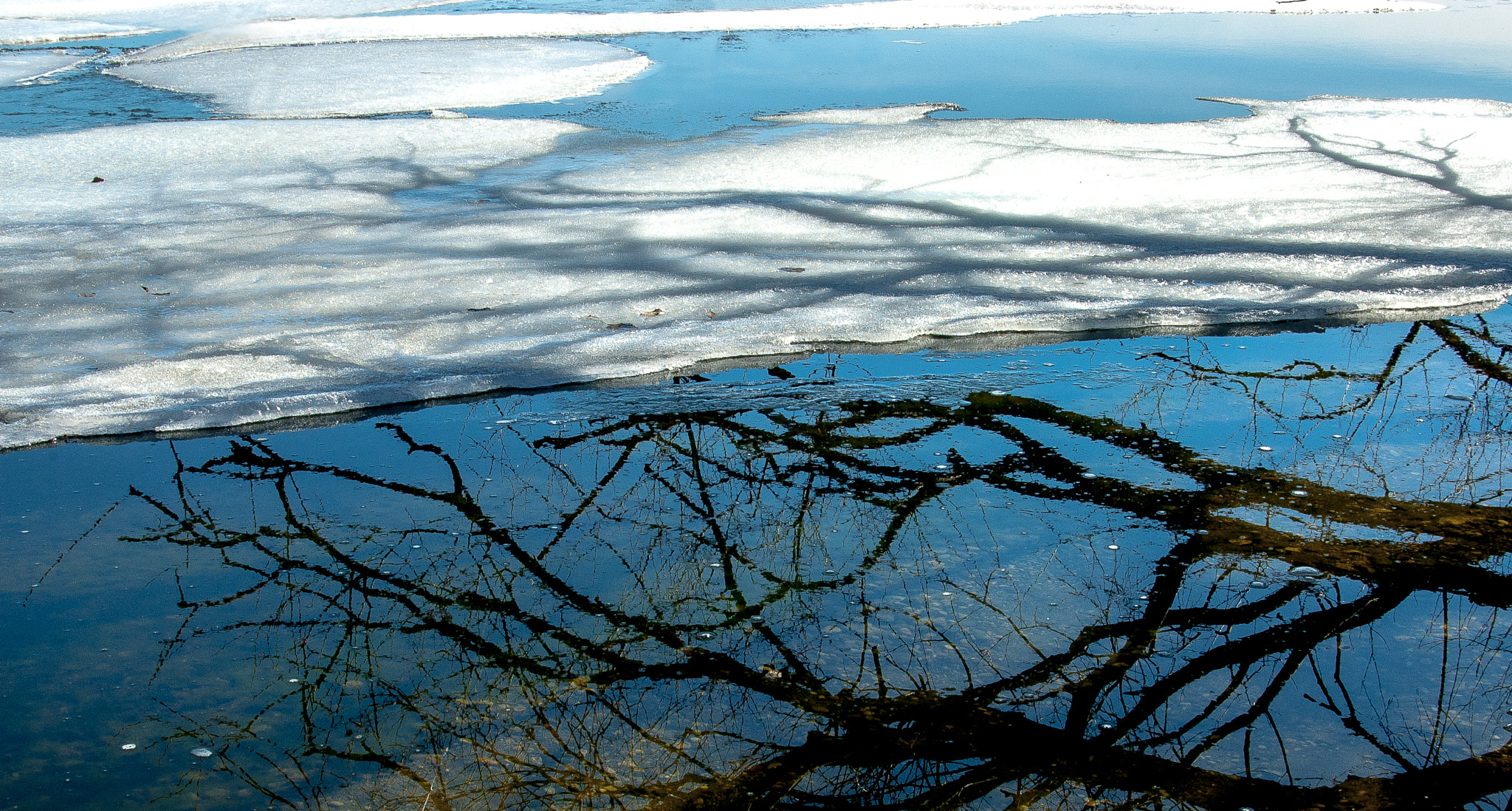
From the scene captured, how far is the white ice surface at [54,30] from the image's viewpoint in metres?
12.2

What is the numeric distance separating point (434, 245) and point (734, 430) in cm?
237

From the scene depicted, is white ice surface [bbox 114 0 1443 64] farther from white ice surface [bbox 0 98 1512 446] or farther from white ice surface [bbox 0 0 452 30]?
white ice surface [bbox 0 98 1512 446]

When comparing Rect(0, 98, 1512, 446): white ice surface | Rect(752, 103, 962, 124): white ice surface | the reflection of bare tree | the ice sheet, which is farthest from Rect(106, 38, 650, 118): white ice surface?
the reflection of bare tree

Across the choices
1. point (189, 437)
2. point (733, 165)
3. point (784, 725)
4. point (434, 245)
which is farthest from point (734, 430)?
point (733, 165)

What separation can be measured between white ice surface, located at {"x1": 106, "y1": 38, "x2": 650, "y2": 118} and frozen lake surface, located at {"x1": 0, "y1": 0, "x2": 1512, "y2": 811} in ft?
6.43

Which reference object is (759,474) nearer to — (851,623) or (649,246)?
(851,623)

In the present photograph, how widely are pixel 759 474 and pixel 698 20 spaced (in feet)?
38.9

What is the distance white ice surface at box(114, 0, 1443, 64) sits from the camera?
40.2ft

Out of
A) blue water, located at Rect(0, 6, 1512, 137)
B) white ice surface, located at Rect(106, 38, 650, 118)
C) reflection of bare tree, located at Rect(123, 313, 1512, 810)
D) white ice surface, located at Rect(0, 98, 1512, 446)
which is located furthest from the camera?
white ice surface, located at Rect(106, 38, 650, 118)

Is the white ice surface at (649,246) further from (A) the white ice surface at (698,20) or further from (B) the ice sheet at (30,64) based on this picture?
(A) the white ice surface at (698,20)

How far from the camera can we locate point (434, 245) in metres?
5.20

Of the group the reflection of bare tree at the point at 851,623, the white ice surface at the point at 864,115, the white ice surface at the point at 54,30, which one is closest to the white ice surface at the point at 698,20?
the white ice surface at the point at 54,30

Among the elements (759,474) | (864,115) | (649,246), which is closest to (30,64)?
(864,115)

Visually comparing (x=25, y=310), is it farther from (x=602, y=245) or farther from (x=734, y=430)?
(x=734, y=430)
